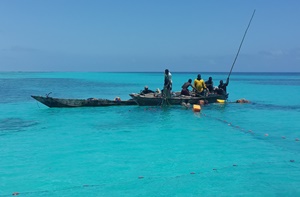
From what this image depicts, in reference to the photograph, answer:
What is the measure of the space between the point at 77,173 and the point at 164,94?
10.7m

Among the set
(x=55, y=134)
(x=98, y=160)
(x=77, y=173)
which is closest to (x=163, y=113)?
(x=55, y=134)

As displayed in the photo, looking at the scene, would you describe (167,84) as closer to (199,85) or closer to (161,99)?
(161,99)

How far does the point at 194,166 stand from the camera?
27.1 ft

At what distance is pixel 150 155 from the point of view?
927cm

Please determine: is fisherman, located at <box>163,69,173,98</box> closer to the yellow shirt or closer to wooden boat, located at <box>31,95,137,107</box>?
the yellow shirt

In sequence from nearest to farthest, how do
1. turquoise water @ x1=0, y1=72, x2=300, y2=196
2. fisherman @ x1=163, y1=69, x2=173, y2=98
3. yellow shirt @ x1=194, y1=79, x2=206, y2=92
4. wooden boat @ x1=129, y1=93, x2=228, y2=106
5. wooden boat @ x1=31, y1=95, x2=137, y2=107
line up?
1. turquoise water @ x1=0, y1=72, x2=300, y2=196
2. fisherman @ x1=163, y1=69, x2=173, y2=98
3. wooden boat @ x1=31, y1=95, x2=137, y2=107
4. wooden boat @ x1=129, y1=93, x2=228, y2=106
5. yellow shirt @ x1=194, y1=79, x2=206, y2=92

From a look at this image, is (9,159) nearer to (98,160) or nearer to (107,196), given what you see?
(98,160)

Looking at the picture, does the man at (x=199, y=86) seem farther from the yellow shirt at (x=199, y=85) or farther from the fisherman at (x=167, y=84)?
the fisherman at (x=167, y=84)

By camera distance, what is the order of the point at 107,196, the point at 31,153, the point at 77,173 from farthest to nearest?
1. the point at 31,153
2. the point at 77,173
3. the point at 107,196

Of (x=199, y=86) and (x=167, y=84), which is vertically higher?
(x=167, y=84)

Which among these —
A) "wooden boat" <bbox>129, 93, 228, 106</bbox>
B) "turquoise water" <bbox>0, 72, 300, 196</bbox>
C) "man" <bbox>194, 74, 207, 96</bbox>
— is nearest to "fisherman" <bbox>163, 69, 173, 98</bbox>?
"wooden boat" <bbox>129, 93, 228, 106</bbox>

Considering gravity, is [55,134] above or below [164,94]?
below

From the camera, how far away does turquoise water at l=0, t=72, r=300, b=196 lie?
6.88m

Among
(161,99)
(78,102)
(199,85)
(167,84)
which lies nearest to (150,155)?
(167,84)
